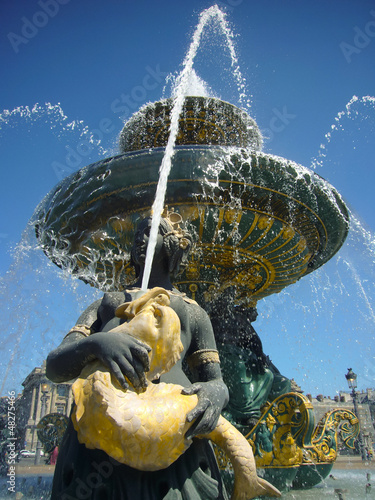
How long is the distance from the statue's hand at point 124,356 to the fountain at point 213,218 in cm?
241

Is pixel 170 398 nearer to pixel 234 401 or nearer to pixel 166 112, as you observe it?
pixel 234 401

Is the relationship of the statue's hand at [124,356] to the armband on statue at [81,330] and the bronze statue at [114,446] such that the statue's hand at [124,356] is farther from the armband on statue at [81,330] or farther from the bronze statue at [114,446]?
the armband on statue at [81,330]

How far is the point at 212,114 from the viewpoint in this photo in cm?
711

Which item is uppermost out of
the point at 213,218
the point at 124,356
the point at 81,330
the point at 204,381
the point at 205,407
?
the point at 213,218

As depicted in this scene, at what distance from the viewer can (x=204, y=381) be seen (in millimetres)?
2344

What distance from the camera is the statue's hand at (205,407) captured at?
180 centimetres

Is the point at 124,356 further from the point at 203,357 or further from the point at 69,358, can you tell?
the point at 203,357

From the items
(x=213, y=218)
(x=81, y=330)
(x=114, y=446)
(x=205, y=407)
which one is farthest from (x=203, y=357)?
(x=213, y=218)

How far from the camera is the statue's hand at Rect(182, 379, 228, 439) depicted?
5.90 feet

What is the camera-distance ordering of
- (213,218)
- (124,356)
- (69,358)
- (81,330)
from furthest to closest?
(213,218) → (81,330) → (69,358) → (124,356)

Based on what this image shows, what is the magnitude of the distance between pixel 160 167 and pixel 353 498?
4509 mm

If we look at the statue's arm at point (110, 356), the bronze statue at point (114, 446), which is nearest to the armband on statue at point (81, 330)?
the bronze statue at point (114, 446)

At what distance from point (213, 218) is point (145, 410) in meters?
3.53

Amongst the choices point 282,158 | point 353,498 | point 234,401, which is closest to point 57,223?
point 282,158
